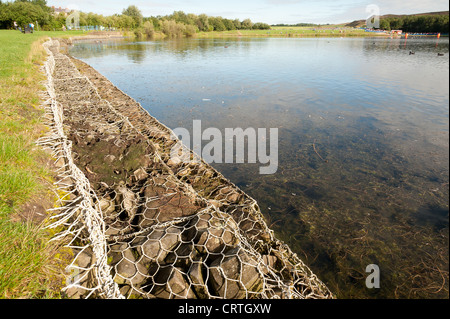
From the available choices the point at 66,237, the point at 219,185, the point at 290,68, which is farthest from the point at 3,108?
the point at 290,68

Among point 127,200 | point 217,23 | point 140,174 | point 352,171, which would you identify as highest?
point 217,23

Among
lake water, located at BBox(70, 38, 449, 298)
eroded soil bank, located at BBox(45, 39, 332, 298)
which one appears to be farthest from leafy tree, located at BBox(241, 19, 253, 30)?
eroded soil bank, located at BBox(45, 39, 332, 298)

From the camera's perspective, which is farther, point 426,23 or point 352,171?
point 426,23

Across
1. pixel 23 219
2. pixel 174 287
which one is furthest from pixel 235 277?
pixel 23 219

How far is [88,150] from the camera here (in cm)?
594

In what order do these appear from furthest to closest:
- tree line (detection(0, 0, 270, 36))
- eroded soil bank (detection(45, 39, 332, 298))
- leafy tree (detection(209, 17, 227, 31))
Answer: leafy tree (detection(209, 17, 227, 31)) < tree line (detection(0, 0, 270, 36)) < eroded soil bank (detection(45, 39, 332, 298))

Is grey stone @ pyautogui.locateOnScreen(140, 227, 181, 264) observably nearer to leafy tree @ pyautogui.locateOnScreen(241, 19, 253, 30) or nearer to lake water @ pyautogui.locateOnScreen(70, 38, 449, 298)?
lake water @ pyautogui.locateOnScreen(70, 38, 449, 298)

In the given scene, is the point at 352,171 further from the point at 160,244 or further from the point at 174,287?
the point at 174,287

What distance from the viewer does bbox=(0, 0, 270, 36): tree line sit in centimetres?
5641

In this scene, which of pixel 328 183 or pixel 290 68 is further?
pixel 290 68

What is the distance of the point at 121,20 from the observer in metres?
85.4

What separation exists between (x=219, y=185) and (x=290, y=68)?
21511 mm

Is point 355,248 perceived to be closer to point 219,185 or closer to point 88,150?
point 219,185

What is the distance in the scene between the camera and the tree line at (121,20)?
5641cm
